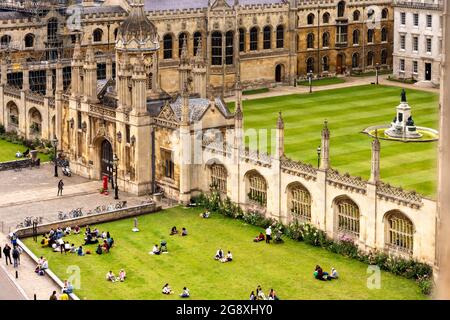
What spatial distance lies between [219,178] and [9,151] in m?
25.8

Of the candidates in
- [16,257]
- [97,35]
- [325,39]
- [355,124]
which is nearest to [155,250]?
[16,257]

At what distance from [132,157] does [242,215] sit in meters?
11.1

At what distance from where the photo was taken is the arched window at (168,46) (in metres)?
103

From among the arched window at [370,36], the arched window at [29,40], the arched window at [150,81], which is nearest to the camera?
the arched window at [150,81]

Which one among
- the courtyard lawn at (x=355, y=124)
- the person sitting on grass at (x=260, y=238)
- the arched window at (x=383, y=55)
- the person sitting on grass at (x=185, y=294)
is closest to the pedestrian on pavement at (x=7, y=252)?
the person sitting on grass at (x=185, y=294)

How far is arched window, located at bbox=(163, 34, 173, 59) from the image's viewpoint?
102562 mm

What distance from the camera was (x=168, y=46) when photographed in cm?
10300

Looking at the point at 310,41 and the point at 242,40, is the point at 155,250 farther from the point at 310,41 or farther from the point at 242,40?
the point at 310,41

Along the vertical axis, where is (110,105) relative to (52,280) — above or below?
above

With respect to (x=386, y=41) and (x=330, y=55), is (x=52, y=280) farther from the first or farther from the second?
(x=386, y=41)

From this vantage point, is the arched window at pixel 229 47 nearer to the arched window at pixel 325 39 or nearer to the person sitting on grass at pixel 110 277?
the arched window at pixel 325 39

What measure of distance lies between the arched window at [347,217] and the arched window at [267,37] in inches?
2489

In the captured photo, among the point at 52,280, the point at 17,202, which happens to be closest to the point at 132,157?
the point at 17,202
